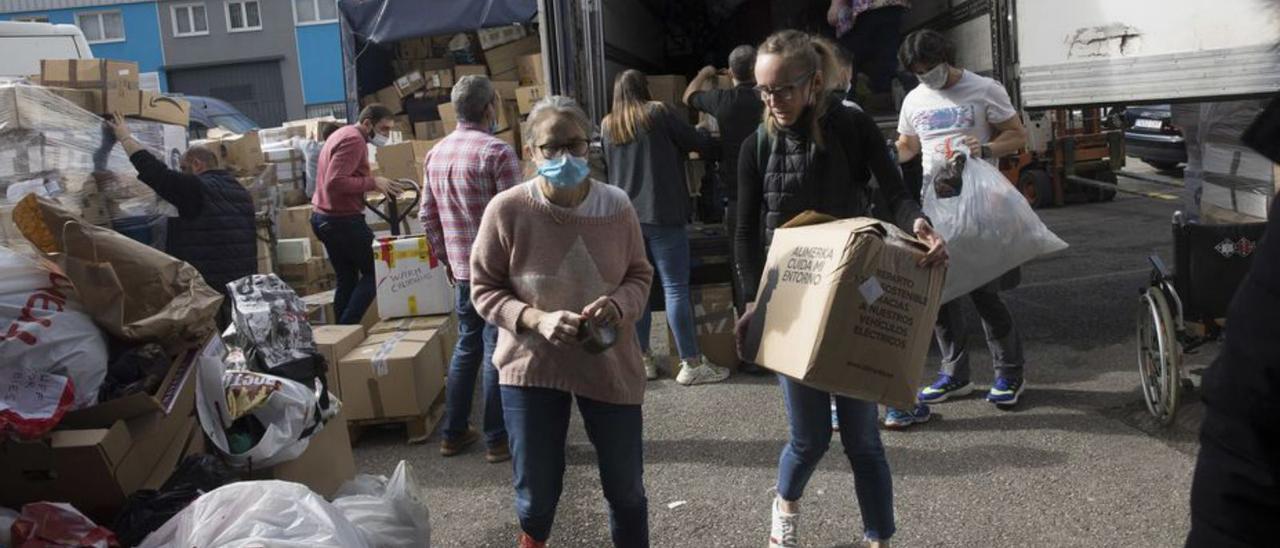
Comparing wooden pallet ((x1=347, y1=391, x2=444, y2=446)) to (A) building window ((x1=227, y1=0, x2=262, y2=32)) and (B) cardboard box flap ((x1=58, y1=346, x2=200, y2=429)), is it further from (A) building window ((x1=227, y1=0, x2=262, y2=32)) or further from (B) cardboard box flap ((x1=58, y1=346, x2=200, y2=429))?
(A) building window ((x1=227, y1=0, x2=262, y2=32))

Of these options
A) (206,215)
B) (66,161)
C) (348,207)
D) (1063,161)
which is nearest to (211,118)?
(66,161)

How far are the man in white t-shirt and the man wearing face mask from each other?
333cm

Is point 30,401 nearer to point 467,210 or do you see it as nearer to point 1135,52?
point 467,210

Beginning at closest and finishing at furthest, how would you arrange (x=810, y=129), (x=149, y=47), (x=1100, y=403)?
(x=810, y=129) < (x=1100, y=403) < (x=149, y=47)

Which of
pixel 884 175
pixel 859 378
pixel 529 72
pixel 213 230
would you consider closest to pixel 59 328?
pixel 859 378

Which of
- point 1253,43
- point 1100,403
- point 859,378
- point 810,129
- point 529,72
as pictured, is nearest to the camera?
point 859,378

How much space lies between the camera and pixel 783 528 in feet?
11.2

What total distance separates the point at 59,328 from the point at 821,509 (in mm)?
2654

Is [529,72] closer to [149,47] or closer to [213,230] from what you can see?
[213,230]

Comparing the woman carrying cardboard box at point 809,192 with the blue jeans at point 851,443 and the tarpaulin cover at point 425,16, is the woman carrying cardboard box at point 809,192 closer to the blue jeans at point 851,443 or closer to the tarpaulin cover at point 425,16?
the blue jeans at point 851,443

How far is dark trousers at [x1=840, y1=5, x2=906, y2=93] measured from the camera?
299 inches

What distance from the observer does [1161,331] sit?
444 centimetres

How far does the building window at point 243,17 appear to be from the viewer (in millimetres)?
34469

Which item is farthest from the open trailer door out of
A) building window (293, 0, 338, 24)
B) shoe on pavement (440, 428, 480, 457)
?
building window (293, 0, 338, 24)
